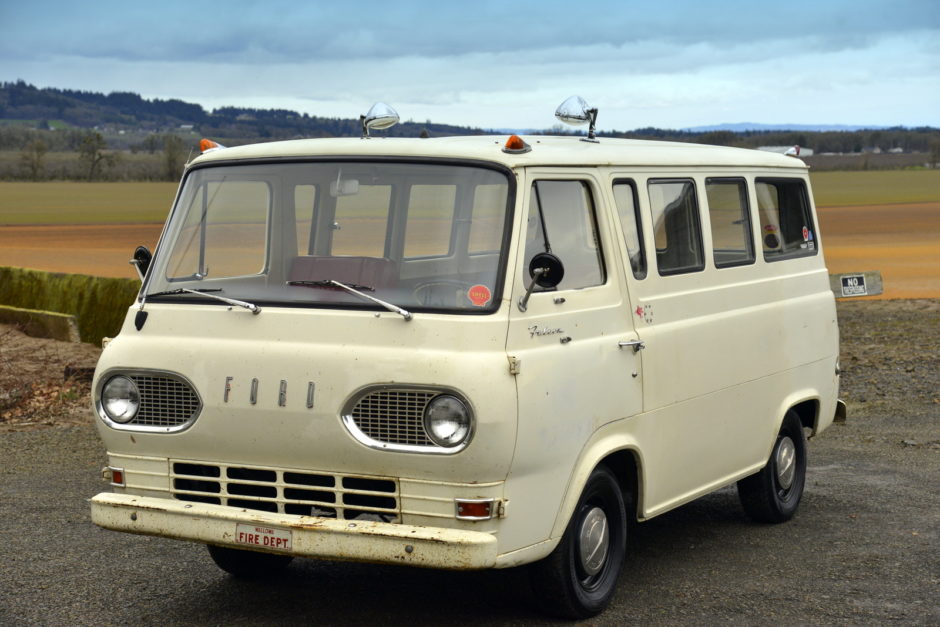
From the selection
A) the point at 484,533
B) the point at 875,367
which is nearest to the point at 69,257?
the point at 875,367

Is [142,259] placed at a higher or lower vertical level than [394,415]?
higher

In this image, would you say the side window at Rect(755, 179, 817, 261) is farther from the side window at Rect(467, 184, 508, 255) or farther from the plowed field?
the plowed field

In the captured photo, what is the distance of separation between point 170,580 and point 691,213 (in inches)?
134

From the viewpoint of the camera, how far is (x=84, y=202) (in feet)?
231

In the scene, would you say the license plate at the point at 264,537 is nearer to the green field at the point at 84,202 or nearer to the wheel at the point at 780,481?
the wheel at the point at 780,481

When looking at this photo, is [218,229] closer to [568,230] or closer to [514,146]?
[514,146]

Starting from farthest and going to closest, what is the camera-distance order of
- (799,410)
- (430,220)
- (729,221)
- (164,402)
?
(799,410) → (729,221) → (430,220) → (164,402)

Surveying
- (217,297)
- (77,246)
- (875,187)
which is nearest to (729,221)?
(217,297)

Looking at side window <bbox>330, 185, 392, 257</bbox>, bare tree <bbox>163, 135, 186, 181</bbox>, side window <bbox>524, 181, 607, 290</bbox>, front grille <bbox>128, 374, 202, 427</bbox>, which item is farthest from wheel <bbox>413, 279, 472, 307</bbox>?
bare tree <bbox>163, 135, 186, 181</bbox>

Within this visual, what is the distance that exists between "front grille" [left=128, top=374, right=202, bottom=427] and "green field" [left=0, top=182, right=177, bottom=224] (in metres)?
51.5

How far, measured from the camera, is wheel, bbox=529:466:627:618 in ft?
18.8

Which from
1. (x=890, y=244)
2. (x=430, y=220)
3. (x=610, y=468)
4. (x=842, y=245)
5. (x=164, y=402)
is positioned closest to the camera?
(x=164, y=402)

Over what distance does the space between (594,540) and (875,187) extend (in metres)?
80.9

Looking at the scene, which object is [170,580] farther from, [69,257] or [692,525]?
[69,257]
